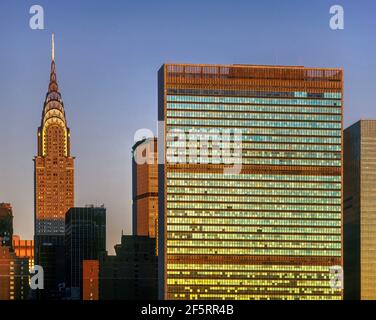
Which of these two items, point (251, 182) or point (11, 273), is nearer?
point (11, 273)

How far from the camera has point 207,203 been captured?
31.6 meters

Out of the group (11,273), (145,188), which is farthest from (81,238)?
(11,273)

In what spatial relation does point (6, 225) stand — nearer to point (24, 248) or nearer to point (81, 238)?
point (24, 248)

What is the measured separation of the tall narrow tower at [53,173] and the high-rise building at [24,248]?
31.5 inches

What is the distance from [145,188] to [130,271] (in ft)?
10.8

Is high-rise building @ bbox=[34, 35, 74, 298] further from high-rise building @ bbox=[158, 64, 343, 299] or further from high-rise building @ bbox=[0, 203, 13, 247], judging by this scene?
high-rise building @ bbox=[158, 64, 343, 299]

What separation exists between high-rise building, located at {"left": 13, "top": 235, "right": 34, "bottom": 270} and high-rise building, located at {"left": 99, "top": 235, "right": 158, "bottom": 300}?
110 inches

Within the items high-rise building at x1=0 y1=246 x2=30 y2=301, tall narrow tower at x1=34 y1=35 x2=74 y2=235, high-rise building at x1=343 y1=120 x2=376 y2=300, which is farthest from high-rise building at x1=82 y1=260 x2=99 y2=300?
high-rise building at x1=343 y1=120 x2=376 y2=300

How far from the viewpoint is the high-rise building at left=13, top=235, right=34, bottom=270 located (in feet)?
68.4

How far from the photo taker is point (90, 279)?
74.4ft

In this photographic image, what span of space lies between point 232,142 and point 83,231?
877cm

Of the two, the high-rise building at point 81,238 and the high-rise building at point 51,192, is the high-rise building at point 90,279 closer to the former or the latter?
the high-rise building at point 81,238

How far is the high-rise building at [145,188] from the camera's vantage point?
26.3 metres
